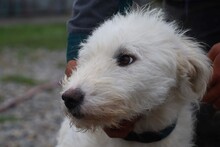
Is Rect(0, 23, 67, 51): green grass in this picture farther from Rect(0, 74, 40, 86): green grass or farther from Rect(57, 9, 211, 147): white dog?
Rect(57, 9, 211, 147): white dog

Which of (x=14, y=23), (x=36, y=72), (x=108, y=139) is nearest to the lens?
(x=108, y=139)

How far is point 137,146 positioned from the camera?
3557 millimetres

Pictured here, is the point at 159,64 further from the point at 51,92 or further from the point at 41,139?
the point at 51,92

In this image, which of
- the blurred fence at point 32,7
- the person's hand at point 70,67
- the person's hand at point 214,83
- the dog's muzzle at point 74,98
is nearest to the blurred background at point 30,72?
the blurred fence at point 32,7

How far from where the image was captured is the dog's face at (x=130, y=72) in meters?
3.16

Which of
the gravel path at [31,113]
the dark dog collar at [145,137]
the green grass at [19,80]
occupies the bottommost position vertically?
the green grass at [19,80]

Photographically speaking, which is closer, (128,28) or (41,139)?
(128,28)

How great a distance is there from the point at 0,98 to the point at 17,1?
82.5ft

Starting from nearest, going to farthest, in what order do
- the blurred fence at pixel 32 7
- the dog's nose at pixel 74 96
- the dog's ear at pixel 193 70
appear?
the dog's nose at pixel 74 96 → the dog's ear at pixel 193 70 → the blurred fence at pixel 32 7

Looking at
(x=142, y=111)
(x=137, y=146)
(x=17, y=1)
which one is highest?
(x=142, y=111)

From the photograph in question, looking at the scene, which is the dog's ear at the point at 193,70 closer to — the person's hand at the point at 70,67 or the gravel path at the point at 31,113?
the person's hand at the point at 70,67

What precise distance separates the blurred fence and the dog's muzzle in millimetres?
30498

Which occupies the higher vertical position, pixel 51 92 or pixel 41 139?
pixel 41 139

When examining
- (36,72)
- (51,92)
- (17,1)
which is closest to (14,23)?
(17,1)
